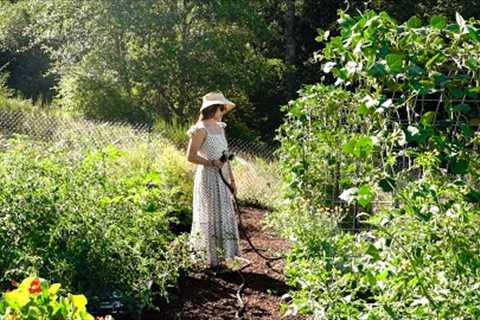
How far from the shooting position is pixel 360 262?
2.71 metres

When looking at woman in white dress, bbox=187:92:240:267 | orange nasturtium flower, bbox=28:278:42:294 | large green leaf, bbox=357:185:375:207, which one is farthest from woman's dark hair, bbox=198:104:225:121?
orange nasturtium flower, bbox=28:278:42:294

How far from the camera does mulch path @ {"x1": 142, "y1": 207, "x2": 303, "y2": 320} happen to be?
14.3 ft

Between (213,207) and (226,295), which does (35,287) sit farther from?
(213,207)

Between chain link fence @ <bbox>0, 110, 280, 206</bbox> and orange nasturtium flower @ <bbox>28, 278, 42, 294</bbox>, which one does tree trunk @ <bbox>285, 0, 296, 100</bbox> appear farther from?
orange nasturtium flower @ <bbox>28, 278, 42, 294</bbox>

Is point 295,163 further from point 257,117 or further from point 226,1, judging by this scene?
point 257,117

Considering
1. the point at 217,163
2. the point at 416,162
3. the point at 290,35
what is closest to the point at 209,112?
the point at 217,163

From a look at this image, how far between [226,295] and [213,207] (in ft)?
2.70

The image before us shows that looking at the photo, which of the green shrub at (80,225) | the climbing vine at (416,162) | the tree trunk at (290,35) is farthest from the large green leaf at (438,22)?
the tree trunk at (290,35)

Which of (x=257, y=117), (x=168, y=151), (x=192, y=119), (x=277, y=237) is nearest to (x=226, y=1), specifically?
(x=192, y=119)

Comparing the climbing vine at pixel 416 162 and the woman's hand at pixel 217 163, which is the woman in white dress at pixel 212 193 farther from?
the climbing vine at pixel 416 162

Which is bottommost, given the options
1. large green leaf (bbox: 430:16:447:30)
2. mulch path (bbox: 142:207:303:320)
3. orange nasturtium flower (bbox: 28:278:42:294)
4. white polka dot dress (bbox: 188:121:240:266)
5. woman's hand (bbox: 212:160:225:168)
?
mulch path (bbox: 142:207:303:320)

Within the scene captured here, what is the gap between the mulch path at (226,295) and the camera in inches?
171

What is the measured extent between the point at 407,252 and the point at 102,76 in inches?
478

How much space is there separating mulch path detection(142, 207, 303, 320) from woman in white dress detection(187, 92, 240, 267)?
230 millimetres
